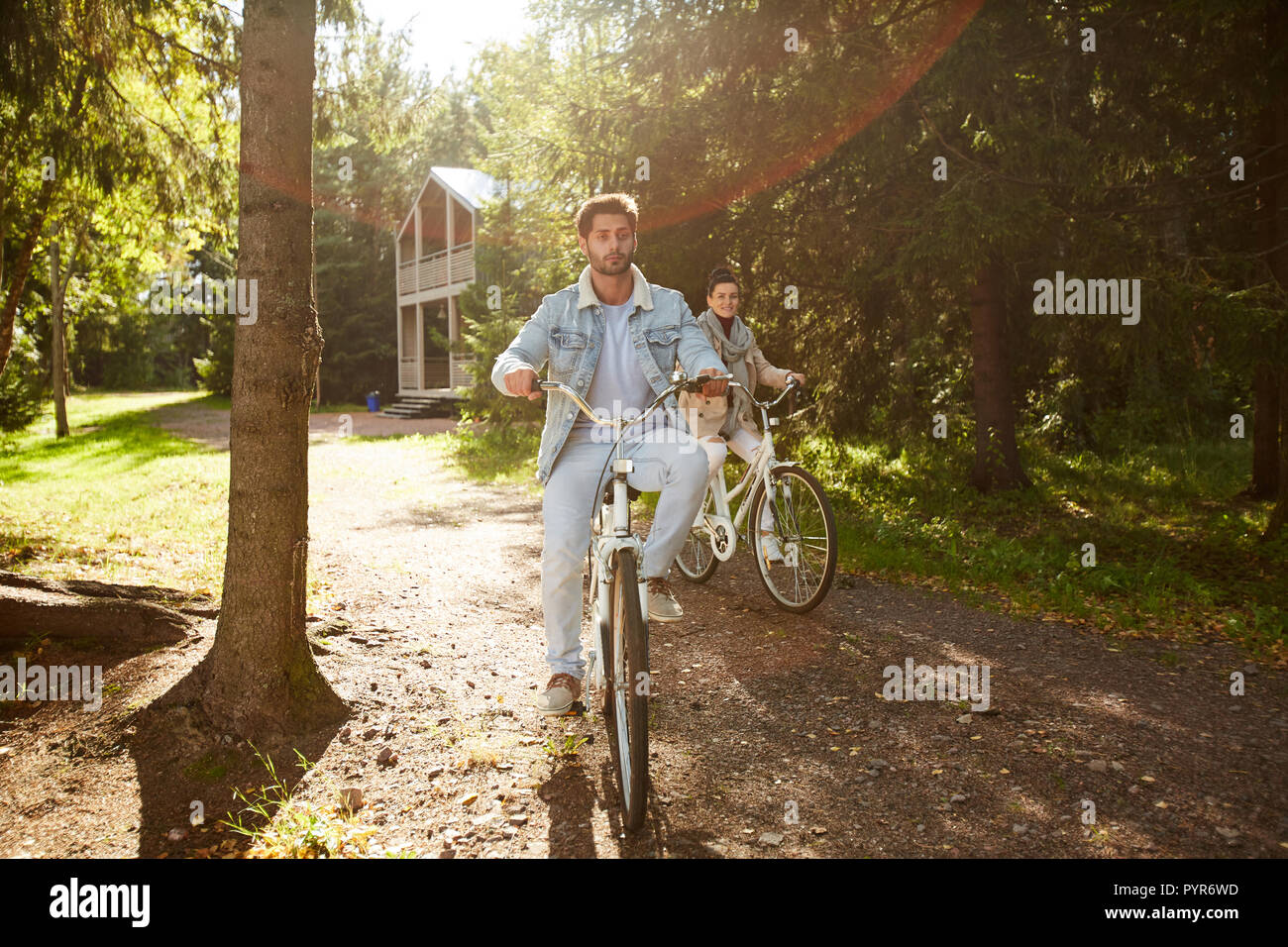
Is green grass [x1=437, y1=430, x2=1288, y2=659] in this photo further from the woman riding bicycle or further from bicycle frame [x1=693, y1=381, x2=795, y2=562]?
the woman riding bicycle

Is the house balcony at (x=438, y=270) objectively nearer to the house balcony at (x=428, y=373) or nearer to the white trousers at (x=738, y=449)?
the house balcony at (x=428, y=373)

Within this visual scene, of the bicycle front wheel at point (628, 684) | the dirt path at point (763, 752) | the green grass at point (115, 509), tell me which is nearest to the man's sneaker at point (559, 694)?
the dirt path at point (763, 752)

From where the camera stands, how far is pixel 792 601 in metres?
5.82

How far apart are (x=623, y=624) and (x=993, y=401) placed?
27.1ft

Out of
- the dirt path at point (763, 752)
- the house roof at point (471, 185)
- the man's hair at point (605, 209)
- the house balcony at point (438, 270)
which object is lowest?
the dirt path at point (763, 752)

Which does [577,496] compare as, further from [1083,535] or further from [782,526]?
[1083,535]

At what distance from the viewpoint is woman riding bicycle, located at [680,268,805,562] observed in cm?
A: 624

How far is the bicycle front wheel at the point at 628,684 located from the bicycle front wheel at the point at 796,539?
2.41 metres

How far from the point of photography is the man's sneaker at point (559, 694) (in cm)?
364

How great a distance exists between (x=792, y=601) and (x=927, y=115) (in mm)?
4943

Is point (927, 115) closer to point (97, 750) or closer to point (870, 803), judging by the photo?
point (870, 803)

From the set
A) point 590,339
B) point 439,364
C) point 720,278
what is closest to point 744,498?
point 720,278

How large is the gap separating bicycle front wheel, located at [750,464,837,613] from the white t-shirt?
1.87 m
